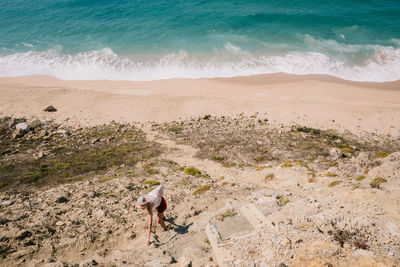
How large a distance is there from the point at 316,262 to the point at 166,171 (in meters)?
9.91

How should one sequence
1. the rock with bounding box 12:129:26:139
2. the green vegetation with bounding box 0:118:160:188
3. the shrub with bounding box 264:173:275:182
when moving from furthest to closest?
the rock with bounding box 12:129:26:139 → the green vegetation with bounding box 0:118:160:188 → the shrub with bounding box 264:173:275:182

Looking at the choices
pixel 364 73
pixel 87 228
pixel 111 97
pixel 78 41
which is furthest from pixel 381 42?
pixel 78 41

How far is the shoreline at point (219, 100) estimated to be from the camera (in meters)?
22.3

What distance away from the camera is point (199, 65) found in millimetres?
35469

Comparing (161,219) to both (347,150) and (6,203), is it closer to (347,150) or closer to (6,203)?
(6,203)

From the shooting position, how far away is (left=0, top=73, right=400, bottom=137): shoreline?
22312mm

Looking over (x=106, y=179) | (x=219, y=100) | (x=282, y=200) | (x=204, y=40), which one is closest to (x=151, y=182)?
(x=106, y=179)

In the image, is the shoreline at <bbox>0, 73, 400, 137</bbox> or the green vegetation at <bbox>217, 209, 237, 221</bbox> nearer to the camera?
the green vegetation at <bbox>217, 209, 237, 221</bbox>

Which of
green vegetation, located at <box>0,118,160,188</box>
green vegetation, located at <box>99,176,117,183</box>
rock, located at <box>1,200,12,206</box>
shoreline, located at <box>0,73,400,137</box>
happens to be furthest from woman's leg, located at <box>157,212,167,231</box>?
shoreline, located at <box>0,73,400,137</box>

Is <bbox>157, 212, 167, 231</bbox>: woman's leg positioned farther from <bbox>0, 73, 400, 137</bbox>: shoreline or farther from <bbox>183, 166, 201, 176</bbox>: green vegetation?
<bbox>0, 73, 400, 137</bbox>: shoreline

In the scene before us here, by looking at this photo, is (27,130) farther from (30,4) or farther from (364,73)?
(30,4)

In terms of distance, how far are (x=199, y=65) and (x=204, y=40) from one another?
8741 millimetres

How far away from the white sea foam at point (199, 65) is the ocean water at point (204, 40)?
144 millimetres

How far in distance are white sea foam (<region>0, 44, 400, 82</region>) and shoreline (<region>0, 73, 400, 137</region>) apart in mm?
2043
